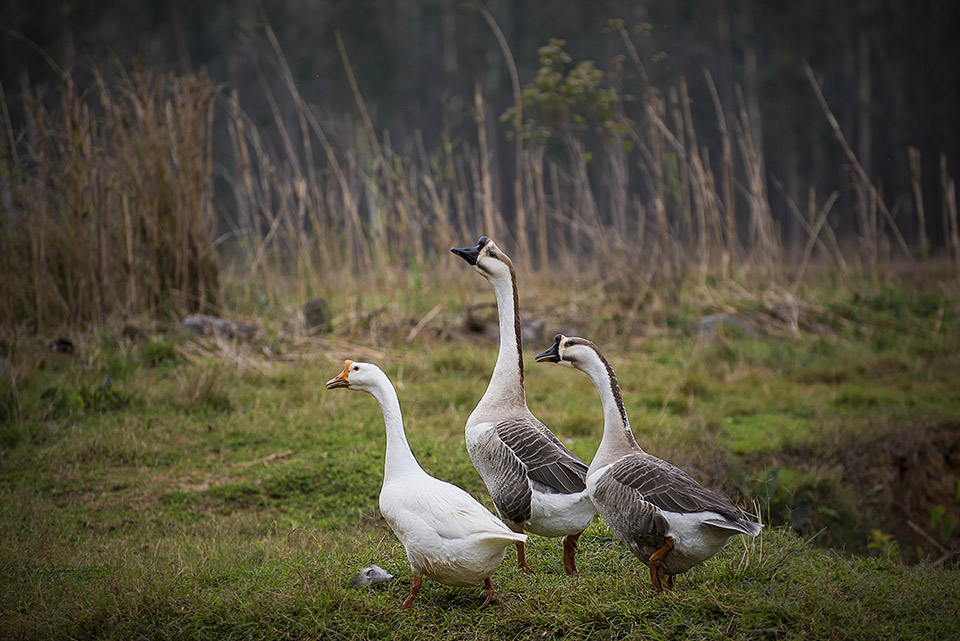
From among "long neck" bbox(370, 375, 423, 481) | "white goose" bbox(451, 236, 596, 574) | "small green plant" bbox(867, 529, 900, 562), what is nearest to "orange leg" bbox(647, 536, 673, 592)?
"white goose" bbox(451, 236, 596, 574)

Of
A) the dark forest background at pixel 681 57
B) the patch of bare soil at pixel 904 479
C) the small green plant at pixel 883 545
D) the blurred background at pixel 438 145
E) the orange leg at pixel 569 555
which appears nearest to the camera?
the orange leg at pixel 569 555

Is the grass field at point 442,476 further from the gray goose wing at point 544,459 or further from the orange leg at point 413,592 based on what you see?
the gray goose wing at point 544,459

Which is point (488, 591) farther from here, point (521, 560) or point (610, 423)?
point (610, 423)

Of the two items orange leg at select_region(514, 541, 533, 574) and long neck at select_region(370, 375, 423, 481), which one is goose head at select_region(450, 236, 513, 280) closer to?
long neck at select_region(370, 375, 423, 481)

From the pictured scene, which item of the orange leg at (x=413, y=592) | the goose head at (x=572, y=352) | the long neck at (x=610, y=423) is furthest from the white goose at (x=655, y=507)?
the orange leg at (x=413, y=592)

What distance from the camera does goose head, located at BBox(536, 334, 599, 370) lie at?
133 inches

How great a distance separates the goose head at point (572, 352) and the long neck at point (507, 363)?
41 cm

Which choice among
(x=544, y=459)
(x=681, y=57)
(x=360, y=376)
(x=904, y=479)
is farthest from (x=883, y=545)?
(x=681, y=57)

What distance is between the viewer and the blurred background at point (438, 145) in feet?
24.5

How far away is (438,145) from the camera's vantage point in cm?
2406

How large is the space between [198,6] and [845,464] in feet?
84.8

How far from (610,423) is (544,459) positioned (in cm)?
32

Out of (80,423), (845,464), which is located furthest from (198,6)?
(845,464)

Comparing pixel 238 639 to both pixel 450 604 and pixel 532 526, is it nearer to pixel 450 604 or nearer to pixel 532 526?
pixel 450 604
